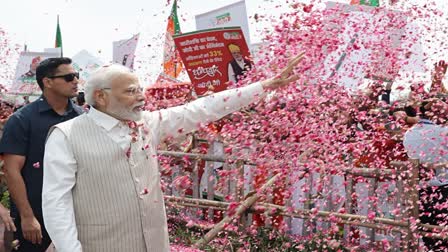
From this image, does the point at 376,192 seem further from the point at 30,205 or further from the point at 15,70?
the point at 15,70

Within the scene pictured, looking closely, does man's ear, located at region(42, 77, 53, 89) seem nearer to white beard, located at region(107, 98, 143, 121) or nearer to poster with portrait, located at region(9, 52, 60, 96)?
white beard, located at region(107, 98, 143, 121)

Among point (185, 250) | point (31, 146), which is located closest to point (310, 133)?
point (31, 146)

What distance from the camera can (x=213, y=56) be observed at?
7039 millimetres

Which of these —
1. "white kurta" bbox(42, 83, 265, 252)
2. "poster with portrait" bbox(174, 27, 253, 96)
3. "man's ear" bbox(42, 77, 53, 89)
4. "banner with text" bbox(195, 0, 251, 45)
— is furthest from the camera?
"banner with text" bbox(195, 0, 251, 45)

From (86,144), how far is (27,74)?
11947mm

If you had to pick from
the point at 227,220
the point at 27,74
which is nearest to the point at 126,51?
the point at 27,74

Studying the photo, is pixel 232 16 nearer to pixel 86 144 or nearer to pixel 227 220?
pixel 227 220

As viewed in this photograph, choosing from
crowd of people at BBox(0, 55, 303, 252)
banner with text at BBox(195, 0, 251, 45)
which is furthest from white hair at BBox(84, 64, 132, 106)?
banner with text at BBox(195, 0, 251, 45)

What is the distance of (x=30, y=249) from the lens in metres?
4.28

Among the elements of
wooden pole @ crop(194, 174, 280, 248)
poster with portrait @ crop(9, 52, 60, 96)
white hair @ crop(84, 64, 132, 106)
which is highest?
white hair @ crop(84, 64, 132, 106)

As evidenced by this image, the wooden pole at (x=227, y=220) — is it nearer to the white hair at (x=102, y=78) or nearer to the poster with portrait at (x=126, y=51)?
the white hair at (x=102, y=78)

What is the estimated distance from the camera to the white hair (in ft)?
11.0

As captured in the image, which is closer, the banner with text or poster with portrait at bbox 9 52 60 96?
the banner with text

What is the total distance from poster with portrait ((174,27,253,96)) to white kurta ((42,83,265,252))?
263 centimetres
